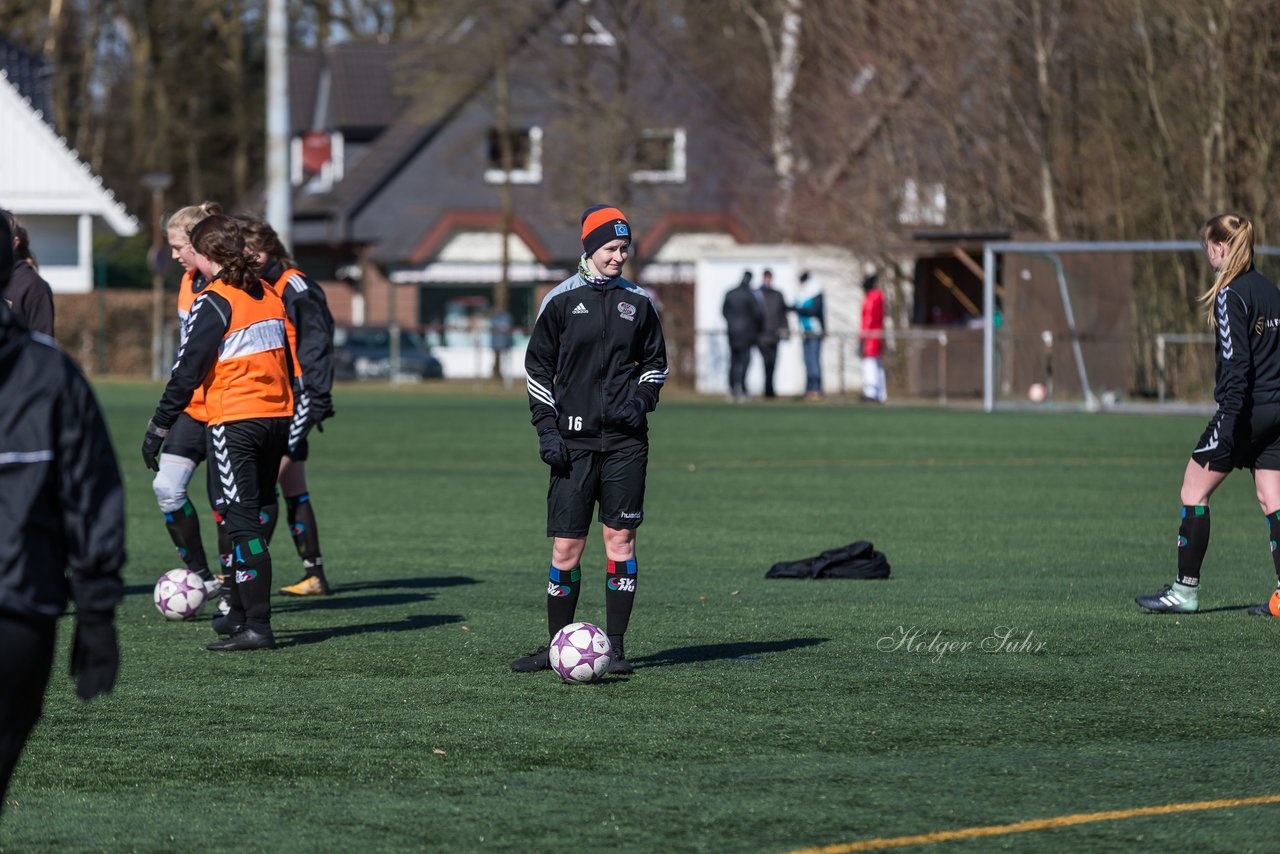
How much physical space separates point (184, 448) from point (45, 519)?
18.6ft

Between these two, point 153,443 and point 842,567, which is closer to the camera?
point 153,443

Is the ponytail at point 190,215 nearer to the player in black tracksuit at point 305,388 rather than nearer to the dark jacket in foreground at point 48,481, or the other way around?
the player in black tracksuit at point 305,388

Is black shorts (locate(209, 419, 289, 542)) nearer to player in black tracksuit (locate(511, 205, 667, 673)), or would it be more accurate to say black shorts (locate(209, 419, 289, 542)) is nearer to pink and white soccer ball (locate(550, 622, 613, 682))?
player in black tracksuit (locate(511, 205, 667, 673))

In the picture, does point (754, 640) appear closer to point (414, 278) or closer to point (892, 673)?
point (892, 673)

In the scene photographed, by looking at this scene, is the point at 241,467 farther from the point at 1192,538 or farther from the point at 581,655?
the point at 1192,538

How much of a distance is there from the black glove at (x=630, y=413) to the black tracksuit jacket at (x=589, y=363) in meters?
0.02

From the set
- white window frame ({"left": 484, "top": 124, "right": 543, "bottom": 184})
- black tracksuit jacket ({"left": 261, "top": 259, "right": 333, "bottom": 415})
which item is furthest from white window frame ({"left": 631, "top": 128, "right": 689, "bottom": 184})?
black tracksuit jacket ({"left": 261, "top": 259, "right": 333, "bottom": 415})

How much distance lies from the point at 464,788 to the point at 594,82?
45.0 m

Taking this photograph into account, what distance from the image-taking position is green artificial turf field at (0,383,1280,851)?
597cm

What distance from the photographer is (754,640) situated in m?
9.60

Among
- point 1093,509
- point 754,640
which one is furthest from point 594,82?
point 754,640

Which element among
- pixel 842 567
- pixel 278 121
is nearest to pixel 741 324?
pixel 278 121

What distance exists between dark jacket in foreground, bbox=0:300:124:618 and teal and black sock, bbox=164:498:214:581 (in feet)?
20.1

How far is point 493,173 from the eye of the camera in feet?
199
